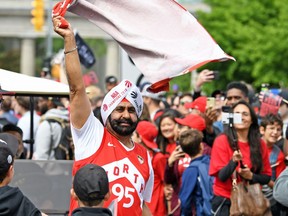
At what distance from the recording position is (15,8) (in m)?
79.1

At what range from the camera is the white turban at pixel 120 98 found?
8375 millimetres

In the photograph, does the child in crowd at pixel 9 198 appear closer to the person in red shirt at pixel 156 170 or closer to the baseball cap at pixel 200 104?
the person in red shirt at pixel 156 170

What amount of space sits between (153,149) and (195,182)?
78 cm

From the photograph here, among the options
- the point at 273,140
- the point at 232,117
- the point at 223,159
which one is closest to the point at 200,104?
the point at 273,140

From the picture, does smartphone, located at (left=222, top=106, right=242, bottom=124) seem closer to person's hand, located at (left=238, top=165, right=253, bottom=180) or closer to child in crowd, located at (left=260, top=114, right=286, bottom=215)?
person's hand, located at (left=238, top=165, right=253, bottom=180)

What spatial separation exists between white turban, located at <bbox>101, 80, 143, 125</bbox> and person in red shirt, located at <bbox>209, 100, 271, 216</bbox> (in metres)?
2.59

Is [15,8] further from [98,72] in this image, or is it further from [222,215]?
[222,215]

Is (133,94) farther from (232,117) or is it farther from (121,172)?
(232,117)

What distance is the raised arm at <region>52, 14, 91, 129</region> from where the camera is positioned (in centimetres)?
797

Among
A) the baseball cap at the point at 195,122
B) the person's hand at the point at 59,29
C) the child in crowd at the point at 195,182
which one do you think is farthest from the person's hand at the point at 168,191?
the person's hand at the point at 59,29

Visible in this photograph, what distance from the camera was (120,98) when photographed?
8.38m

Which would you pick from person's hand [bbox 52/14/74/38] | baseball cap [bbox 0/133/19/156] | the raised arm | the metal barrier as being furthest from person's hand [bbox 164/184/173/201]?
person's hand [bbox 52/14/74/38]

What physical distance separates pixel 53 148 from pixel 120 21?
5.54 metres

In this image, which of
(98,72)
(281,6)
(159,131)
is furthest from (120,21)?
(98,72)
